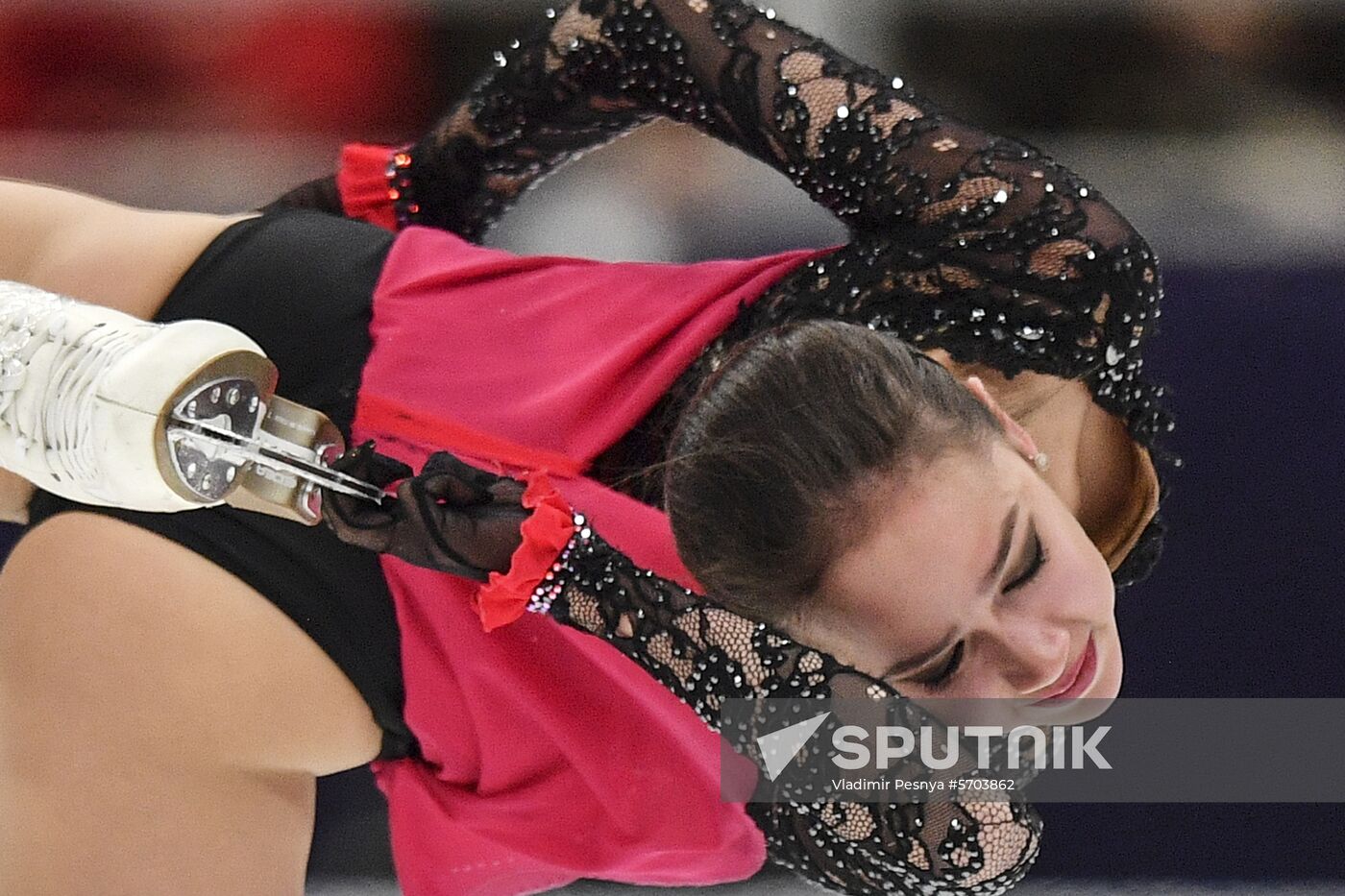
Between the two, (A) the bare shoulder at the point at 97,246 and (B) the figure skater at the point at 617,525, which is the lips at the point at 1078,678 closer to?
(B) the figure skater at the point at 617,525

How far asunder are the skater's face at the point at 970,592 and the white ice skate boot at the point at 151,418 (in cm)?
27

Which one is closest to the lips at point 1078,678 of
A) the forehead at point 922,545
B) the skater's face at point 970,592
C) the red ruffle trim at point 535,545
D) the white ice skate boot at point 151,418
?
the skater's face at point 970,592

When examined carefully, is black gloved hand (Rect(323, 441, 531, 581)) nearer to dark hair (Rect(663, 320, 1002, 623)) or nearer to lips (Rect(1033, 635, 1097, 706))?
dark hair (Rect(663, 320, 1002, 623))

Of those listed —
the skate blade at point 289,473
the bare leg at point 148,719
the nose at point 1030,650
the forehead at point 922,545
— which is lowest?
the bare leg at point 148,719

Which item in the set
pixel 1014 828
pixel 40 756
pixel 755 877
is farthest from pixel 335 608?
pixel 755 877

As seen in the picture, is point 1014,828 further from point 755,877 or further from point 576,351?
point 755,877

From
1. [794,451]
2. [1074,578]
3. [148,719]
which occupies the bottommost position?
[148,719]

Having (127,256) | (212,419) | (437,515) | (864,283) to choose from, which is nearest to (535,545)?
(437,515)

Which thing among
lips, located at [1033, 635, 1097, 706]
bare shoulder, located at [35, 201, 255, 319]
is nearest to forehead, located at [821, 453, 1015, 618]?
lips, located at [1033, 635, 1097, 706]

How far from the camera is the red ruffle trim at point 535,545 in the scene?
0.83 metres

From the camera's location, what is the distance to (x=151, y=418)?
0.69 m

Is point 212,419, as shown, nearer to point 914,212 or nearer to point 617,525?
point 617,525

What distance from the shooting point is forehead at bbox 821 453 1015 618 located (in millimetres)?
834

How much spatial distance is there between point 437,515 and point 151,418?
165 mm
